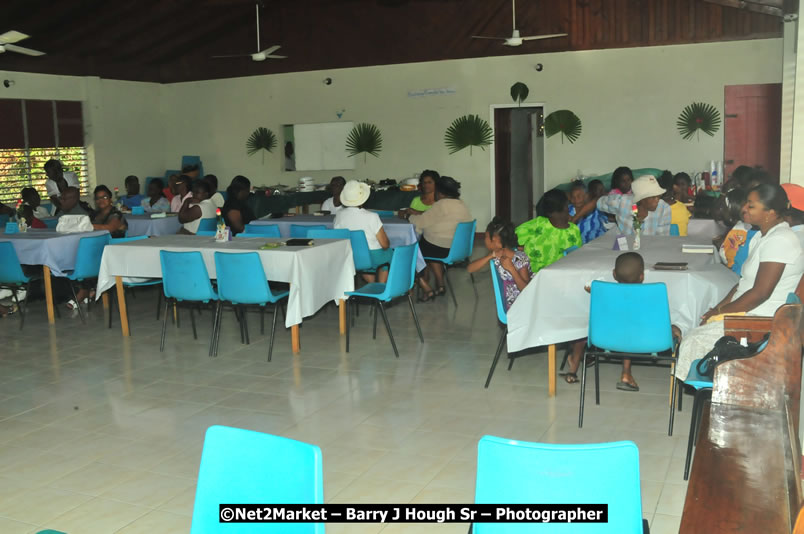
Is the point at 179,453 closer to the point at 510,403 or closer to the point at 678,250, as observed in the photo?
the point at 510,403

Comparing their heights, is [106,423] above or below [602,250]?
below

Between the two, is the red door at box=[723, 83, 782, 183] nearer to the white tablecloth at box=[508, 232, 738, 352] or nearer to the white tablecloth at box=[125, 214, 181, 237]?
the white tablecloth at box=[508, 232, 738, 352]

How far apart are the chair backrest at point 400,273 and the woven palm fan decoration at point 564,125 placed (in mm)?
6482

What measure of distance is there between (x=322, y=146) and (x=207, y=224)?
18.6ft

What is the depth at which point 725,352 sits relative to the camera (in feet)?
10.8

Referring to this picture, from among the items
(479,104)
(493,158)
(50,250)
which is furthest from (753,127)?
(50,250)

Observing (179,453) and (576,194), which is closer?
(179,453)

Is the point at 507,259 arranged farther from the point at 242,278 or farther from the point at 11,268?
the point at 11,268

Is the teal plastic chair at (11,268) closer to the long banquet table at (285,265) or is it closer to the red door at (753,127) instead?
the long banquet table at (285,265)

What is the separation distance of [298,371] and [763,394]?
10.9 ft

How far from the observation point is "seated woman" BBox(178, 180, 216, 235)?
7.93 meters

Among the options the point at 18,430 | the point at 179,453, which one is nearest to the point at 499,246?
the point at 179,453

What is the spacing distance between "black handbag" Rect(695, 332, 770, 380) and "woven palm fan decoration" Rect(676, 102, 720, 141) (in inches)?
325

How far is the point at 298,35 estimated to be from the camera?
519 inches
